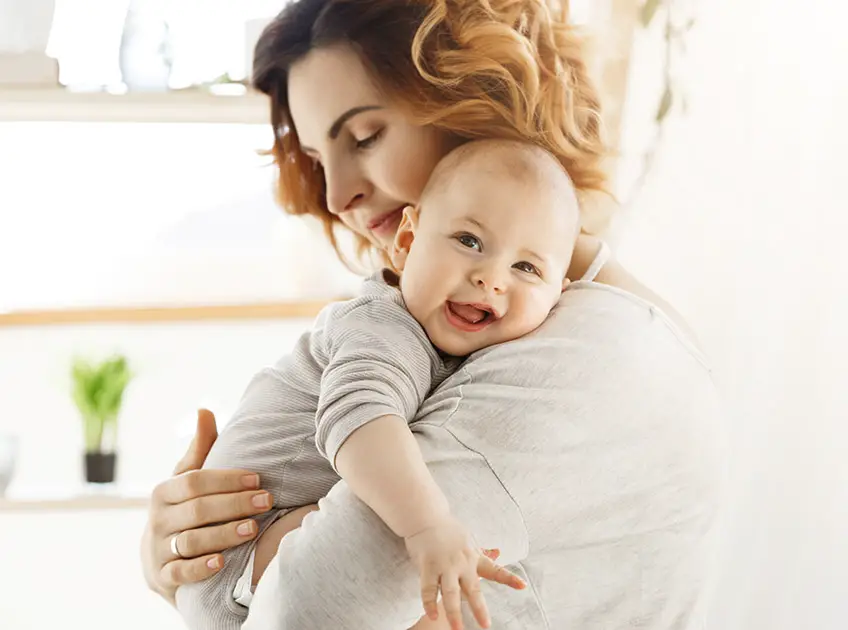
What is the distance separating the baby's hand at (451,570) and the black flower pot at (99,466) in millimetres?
1566

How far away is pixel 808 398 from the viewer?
205 cm

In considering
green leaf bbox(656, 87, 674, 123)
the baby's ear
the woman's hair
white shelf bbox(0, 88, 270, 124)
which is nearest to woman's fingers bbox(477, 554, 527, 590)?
the baby's ear

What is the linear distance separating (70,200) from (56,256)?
0.46ft

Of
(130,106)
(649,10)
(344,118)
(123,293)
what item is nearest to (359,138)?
(344,118)

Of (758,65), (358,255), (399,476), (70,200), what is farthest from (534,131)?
(70,200)

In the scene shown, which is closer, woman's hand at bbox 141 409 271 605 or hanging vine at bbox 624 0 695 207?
woman's hand at bbox 141 409 271 605

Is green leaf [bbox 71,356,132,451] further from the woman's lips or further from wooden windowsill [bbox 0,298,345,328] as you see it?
the woman's lips

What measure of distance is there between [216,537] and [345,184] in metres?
0.49

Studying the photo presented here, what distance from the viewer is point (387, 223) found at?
1.21 metres

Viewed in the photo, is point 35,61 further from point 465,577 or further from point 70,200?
point 465,577

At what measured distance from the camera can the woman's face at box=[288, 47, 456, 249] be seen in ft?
3.67

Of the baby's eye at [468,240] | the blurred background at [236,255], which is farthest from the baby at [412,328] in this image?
the blurred background at [236,255]

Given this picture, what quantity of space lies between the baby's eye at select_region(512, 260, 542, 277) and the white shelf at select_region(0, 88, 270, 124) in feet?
3.67

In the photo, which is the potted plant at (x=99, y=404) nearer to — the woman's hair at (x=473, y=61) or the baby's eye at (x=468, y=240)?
the woman's hair at (x=473, y=61)
